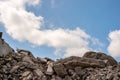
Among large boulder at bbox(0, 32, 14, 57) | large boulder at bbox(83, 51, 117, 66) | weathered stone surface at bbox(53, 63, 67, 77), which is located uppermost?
large boulder at bbox(0, 32, 14, 57)

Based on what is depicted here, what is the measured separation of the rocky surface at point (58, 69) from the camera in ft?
73.9

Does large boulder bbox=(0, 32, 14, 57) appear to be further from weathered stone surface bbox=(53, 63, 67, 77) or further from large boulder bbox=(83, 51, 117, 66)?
large boulder bbox=(83, 51, 117, 66)

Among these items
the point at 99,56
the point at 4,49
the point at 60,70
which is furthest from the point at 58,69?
the point at 4,49

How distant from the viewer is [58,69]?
2348 cm

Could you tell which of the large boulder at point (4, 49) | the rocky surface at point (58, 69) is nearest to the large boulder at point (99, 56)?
the rocky surface at point (58, 69)

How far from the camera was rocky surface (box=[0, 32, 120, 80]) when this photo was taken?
22531 mm

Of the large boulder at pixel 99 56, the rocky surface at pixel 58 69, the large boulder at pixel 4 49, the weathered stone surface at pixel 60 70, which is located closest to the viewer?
the rocky surface at pixel 58 69

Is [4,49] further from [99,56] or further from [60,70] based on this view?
[99,56]

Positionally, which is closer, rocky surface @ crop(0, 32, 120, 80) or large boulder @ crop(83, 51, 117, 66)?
rocky surface @ crop(0, 32, 120, 80)

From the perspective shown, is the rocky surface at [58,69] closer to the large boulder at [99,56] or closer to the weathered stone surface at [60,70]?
the weathered stone surface at [60,70]

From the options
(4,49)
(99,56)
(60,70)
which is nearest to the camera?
(60,70)

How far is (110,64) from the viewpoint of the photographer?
26.1 metres

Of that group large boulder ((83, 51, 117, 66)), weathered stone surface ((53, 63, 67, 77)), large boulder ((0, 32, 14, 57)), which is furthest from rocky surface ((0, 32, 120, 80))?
large boulder ((83, 51, 117, 66))

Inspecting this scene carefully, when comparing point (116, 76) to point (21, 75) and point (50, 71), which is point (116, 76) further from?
point (21, 75)
